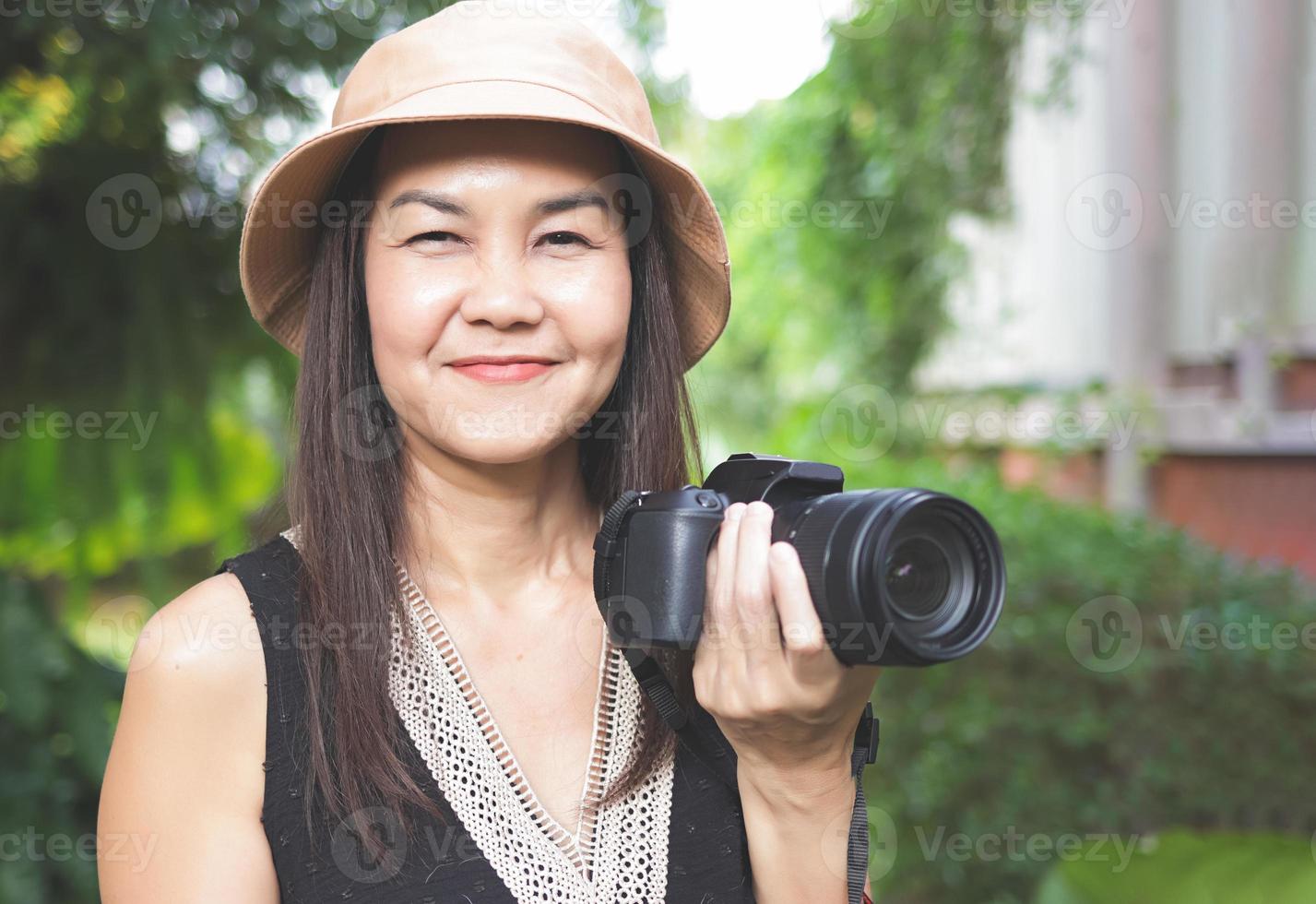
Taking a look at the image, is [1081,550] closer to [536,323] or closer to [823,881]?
[823,881]

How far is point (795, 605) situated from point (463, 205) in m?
0.60

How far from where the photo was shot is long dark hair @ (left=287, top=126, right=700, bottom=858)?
4.47 ft

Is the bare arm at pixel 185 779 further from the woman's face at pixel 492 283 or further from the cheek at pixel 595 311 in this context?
the cheek at pixel 595 311

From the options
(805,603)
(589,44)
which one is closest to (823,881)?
(805,603)

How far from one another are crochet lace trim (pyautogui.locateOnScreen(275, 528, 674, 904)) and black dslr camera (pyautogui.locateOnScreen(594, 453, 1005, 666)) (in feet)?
0.76

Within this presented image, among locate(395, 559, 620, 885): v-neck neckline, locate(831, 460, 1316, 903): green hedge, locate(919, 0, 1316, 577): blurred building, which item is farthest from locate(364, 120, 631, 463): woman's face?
locate(919, 0, 1316, 577): blurred building

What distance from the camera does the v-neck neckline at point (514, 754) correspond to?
142cm

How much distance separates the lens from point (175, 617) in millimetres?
1331

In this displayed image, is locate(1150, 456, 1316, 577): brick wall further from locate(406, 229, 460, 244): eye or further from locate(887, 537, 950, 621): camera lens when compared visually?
locate(406, 229, 460, 244): eye

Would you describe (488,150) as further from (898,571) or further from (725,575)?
(898,571)

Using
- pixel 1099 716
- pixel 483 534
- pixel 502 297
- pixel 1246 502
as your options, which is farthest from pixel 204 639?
pixel 1246 502

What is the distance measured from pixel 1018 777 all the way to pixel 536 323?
2417mm

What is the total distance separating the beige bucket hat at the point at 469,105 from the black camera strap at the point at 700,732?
444 mm

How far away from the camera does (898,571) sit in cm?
124
